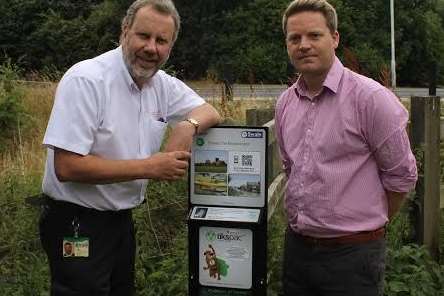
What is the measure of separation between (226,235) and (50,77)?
10.3 metres

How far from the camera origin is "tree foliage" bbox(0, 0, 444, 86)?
38.3 m

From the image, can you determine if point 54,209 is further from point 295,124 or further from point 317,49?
point 317,49

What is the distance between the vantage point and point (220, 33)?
40.2m

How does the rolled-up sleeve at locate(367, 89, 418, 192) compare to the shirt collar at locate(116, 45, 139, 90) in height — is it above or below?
below

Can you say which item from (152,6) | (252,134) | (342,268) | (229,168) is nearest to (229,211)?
(229,168)

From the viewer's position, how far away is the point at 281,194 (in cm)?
466

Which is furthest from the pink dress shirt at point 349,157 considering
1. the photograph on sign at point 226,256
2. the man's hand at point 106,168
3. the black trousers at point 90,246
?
the black trousers at point 90,246

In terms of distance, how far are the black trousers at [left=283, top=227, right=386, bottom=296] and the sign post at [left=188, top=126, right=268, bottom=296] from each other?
11.9 inches

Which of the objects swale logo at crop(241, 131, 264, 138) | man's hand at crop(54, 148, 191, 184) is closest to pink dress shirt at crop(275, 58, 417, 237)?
swale logo at crop(241, 131, 264, 138)

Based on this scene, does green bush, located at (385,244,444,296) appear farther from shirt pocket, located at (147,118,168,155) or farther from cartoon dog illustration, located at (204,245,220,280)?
shirt pocket, located at (147,118,168,155)

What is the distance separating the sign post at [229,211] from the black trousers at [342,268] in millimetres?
303

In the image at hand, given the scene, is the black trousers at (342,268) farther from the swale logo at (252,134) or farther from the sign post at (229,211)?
the swale logo at (252,134)

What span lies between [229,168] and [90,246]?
2.62 feet

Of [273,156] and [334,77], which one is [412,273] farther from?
[334,77]
